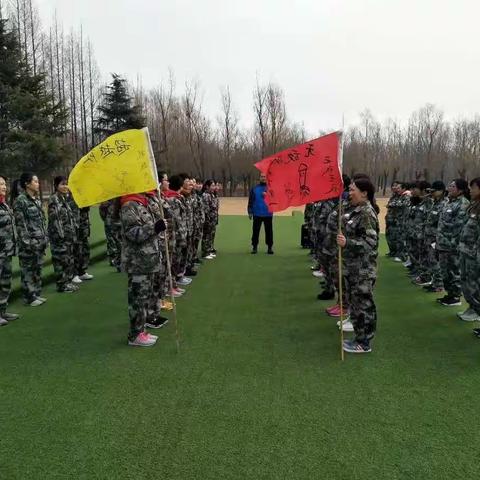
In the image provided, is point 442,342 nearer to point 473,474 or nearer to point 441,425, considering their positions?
point 441,425

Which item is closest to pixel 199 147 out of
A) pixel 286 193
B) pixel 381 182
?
pixel 381 182

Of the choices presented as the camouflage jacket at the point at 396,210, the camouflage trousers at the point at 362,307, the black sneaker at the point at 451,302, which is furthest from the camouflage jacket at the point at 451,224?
the camouflage jacket at the point at 396,210

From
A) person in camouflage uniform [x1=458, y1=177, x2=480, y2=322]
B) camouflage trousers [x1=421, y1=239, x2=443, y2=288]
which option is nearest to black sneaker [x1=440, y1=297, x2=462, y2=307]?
camouflage trousers [x1=421, y1=239, x2=443, y2=288]

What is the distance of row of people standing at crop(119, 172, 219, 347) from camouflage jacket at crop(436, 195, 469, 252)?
373 cm

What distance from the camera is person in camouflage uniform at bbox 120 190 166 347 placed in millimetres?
4395

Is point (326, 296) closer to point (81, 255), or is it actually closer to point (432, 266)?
point (432, 266)

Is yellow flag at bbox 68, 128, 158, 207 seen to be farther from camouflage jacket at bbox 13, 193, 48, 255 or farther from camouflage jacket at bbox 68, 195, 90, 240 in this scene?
camouflage jacket at bbox 68, 195, 90, 240

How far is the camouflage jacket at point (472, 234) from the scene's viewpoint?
5011 mm

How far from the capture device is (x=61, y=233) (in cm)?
687

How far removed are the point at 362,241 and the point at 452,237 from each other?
236 centimetres

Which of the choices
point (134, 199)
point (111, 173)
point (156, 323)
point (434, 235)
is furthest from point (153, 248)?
point (434, 235)

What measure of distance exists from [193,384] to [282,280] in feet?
13.9

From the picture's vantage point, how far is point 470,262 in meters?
5.12

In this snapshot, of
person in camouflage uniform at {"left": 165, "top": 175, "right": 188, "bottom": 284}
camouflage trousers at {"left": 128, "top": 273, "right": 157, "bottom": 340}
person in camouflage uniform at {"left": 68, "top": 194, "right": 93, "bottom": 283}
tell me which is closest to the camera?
camouflage trousers at {"left": 128, "top": 273, "right": 157, "bottom": 340}
